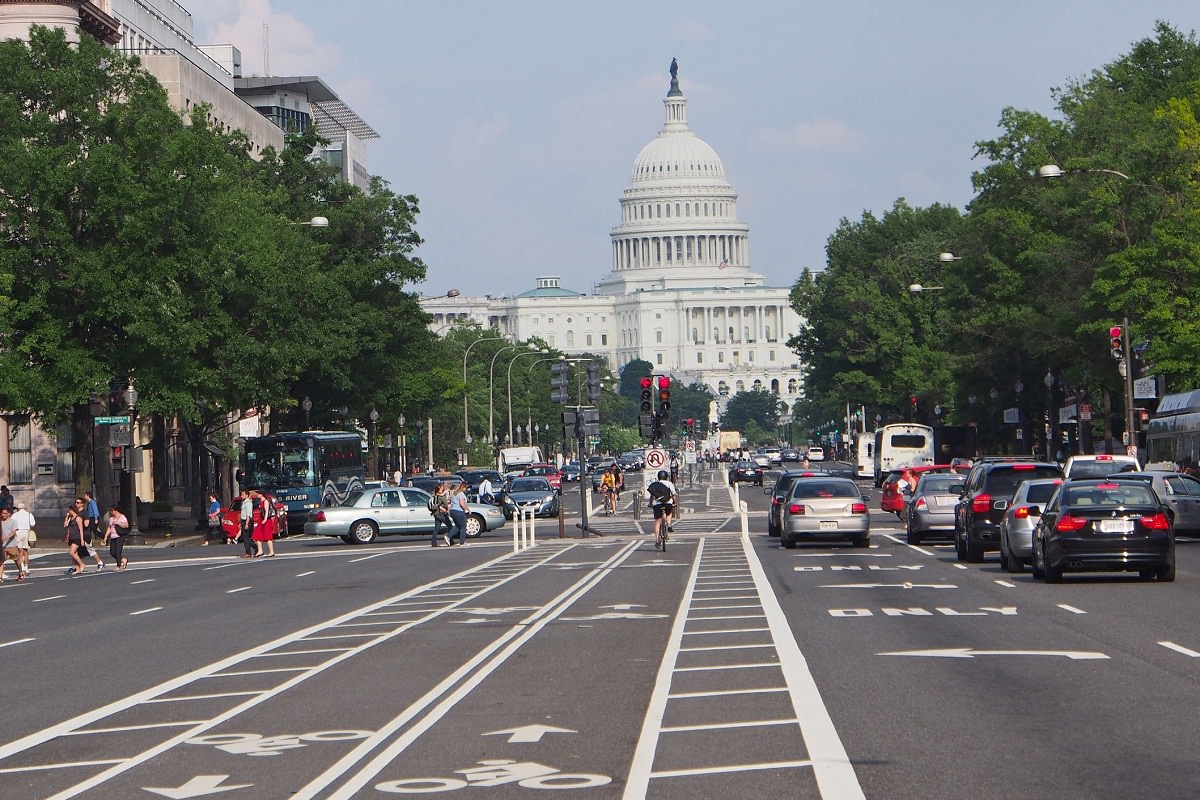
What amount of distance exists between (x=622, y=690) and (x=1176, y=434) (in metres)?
38.3

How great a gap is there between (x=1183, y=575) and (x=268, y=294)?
33683mm

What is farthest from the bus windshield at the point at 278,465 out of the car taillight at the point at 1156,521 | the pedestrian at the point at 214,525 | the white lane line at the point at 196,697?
the white lane line at the point at 196,697

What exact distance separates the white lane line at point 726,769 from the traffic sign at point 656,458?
153 feet

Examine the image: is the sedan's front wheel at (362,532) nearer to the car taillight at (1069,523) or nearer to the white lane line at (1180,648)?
the car taillight at (1069,523)

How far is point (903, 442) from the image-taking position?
94.8 metres

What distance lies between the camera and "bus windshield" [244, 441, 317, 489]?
200 ft

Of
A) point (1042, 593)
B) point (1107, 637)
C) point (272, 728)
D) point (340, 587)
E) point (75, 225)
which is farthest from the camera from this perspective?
point (75, 225)

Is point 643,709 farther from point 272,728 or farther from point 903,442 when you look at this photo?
point 903,442

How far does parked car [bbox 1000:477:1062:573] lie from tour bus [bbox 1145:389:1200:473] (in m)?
19.6

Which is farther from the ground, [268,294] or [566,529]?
[268,294]

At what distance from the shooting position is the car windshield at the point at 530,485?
215 ft

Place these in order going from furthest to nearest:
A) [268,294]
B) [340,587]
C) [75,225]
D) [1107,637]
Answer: [268,294]
[75,225]
[340,587]
[1107,637]

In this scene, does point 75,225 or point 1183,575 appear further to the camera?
point 75,225

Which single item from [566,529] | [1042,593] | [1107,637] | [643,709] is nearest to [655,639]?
[1107,637]
